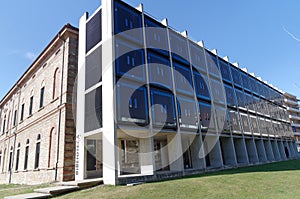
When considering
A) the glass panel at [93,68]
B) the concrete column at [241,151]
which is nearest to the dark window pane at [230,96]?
the concrete column at [241,151]

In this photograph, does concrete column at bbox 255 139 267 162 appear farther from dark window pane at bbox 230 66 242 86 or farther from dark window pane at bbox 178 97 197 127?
dark window pane at bbox 178 97 197 127

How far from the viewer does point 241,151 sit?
733 inches

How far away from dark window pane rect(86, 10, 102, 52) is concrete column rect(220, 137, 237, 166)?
13.2 m

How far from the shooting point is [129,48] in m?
11.7

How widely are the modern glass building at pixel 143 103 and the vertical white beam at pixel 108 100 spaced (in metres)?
0.04

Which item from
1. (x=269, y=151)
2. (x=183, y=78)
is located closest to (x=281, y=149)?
(x=269, y=151)

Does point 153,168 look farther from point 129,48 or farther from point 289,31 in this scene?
point 289,31

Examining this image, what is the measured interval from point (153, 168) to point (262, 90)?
24.1 metres

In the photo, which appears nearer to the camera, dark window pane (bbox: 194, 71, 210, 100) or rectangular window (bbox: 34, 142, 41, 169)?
rectangular window (bbox: 34, 142, 41, 169)

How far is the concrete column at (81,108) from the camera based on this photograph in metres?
10.9

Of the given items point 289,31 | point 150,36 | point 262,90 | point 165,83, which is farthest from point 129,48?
point 262,90

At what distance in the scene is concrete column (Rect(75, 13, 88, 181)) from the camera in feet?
35.9

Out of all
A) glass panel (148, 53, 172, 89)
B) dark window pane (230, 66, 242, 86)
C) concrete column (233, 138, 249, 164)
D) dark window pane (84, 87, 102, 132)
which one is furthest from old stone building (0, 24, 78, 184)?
dark window pane (230, 66, 242, 86)

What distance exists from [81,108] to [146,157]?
487 centimetres
